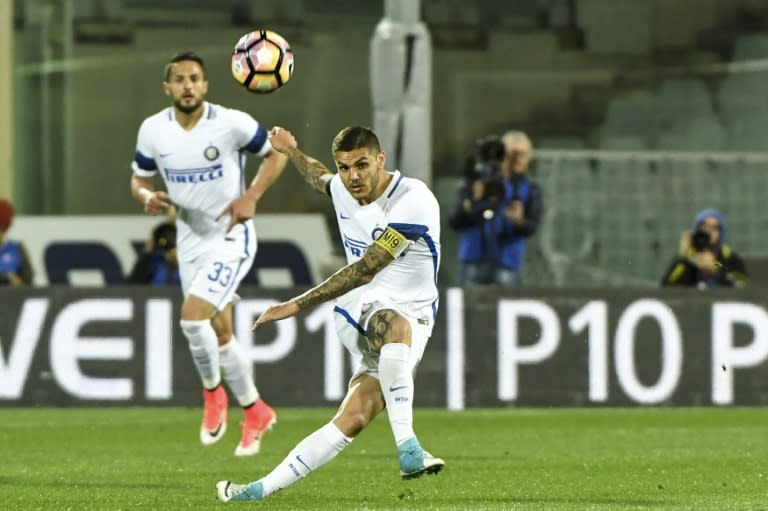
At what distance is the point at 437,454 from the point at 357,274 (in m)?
3.28

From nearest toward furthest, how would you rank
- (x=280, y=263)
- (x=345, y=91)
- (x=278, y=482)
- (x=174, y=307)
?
1. (x=278, y=482)
2. (x=174, y=307)
3. (x=280, y=263)
4. (x=345, y=91)

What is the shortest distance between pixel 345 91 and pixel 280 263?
2.18 metres

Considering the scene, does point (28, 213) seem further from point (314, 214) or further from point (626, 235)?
point (626, 235)

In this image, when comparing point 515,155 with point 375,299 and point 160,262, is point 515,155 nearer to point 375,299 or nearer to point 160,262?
point 160,262

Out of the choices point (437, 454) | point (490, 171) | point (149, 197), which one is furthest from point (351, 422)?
point (490, 171)

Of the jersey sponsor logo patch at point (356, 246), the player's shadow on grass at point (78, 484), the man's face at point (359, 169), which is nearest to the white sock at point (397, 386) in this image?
the jersey sponsor logo patch at point (356, 246)

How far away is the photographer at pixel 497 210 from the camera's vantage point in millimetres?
14547

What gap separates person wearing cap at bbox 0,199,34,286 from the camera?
15.1 meters

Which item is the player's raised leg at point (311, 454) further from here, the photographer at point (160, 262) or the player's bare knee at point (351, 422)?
the photographer at point (160, 262)

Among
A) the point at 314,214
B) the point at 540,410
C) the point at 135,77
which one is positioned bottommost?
the point at 540,410

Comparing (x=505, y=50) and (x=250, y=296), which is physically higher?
(x=505, y=50)

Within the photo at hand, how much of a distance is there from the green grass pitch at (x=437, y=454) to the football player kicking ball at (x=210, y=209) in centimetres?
35

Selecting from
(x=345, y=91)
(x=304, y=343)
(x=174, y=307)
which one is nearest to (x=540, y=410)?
(x=304, y=343)

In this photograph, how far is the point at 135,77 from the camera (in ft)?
63.4
